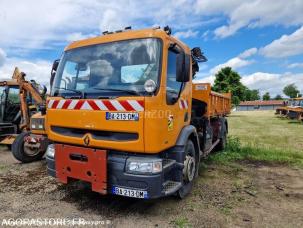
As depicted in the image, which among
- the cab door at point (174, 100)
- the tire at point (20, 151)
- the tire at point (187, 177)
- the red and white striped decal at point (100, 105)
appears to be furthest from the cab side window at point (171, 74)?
the tire at point (20, 151)

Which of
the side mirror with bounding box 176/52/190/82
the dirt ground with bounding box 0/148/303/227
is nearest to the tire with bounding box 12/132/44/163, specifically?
the dirt ground with bounding box 0/148/303/227

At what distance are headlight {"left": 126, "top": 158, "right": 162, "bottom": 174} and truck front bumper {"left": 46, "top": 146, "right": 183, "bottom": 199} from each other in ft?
0.17

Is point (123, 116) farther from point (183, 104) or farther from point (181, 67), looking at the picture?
point (183, 104)

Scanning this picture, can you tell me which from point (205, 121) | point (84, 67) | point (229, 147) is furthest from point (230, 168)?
point (84, 67)

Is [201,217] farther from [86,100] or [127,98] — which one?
[86,100]

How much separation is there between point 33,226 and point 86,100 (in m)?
1.80

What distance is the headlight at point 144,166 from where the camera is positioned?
3570 millimetres

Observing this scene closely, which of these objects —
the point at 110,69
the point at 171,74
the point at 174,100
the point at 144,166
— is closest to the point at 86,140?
the point at 144,166

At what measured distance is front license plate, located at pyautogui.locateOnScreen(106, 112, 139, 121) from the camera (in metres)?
3.57

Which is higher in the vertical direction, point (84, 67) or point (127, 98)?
point (84, 67)

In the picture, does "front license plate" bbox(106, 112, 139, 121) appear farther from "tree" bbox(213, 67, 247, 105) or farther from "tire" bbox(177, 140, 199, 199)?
"tree" bbox(213, 67, 247, 105)

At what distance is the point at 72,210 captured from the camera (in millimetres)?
4156

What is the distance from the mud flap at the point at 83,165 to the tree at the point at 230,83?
36535 millimetres

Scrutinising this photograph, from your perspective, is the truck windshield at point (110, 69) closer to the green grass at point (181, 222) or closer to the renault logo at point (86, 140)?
the renault logo at point (86, 140)
